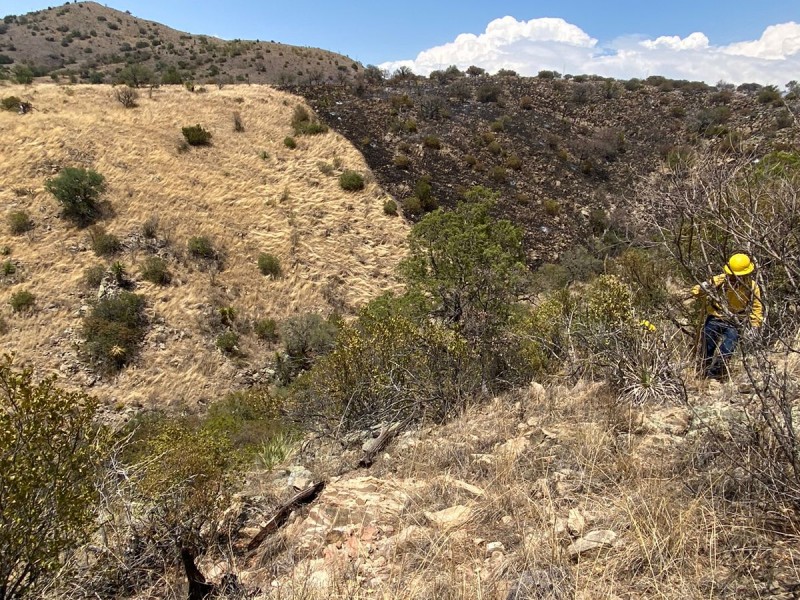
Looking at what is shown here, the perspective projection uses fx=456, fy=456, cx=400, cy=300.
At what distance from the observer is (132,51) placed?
4997 centimetres

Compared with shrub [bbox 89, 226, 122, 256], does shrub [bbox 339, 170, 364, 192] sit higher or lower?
higher

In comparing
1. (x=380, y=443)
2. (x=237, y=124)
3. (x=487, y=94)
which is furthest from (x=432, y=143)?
(x=380, y=443)

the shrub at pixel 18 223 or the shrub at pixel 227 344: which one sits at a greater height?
the shrub at pixel 18 223

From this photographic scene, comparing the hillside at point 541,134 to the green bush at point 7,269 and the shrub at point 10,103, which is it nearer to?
the shrub at point 10,103

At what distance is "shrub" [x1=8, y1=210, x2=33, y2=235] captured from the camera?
49.1 feet

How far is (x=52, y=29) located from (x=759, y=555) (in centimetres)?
7620

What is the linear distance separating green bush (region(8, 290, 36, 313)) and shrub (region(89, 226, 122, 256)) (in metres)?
2.42

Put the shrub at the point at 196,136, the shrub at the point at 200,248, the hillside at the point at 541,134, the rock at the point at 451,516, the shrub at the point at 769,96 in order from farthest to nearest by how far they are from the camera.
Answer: the shrub at the point at 769,96 → the hillside at the point at 541,134 → the shrub at the point at 196,136 → the shrub at the point at 200,248 → the rock at the point at 451,516

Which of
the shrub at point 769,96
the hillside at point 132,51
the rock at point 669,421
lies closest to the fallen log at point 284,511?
the rock at point 669,421

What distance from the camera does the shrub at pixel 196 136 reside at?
2045 centimetres

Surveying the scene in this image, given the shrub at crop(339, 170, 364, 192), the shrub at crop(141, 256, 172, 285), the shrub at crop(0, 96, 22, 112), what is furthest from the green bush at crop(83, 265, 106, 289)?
the shrub at crop(0, 96, 22, 112)

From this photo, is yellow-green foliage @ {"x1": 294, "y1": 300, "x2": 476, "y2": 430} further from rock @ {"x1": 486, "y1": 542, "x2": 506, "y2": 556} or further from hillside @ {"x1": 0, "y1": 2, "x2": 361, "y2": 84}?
hillside @ {"x1": 0, "y1": 2, "x2": 361, "y2": 84}

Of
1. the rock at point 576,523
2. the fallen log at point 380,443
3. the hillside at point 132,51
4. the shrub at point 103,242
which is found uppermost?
the hillside at point 132,51

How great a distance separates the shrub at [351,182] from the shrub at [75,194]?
942 cm
